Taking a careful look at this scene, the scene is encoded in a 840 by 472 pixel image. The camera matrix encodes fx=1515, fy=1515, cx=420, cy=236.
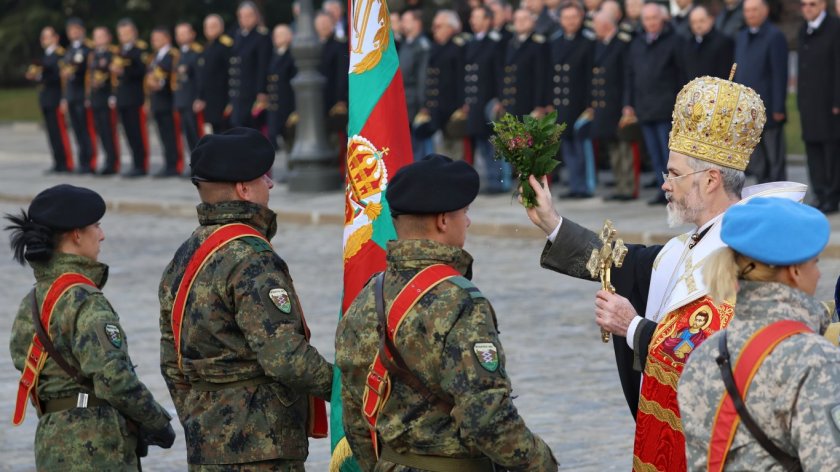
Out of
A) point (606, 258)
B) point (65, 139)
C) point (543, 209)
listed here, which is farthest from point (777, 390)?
point (65, 139)

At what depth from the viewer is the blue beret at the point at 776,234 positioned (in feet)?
11.1

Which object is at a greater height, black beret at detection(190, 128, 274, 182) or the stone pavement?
black beret at detection(190, 128, 274, 182)

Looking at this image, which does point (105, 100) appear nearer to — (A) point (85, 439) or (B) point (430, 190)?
(A) point (85, 439)

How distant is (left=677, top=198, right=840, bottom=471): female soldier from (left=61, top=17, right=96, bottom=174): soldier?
2029 centimetres

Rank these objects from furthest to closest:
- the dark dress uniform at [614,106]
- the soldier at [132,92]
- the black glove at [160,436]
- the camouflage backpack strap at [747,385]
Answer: the soldier at [132,92] < the dark dress uniform at [614,106] < the black glove at [160,436] < the camouflage backpack strap at [747,385]

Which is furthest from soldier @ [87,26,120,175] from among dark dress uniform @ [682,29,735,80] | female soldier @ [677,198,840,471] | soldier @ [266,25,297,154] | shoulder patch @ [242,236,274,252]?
female soldier @ [677,198,840,471]

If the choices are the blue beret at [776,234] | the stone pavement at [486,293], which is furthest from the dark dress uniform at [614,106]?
the blue beret at [776,234]

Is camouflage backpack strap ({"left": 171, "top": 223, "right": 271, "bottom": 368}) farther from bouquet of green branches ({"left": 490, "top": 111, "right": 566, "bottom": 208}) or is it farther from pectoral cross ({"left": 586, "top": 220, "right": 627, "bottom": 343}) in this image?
pectoral cross ({"left": 586, "top": 220, "right": 627, "bottom": 343})

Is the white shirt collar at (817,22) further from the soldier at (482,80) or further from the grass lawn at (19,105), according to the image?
the grass lawn at (19,105)

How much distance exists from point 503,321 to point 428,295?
21.8 ft

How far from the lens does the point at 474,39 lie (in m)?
17.9

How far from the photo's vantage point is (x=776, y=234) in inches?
134

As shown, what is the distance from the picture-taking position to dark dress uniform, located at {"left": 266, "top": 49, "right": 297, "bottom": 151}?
19.9m

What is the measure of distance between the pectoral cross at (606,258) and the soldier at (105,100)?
18309 millimetres
